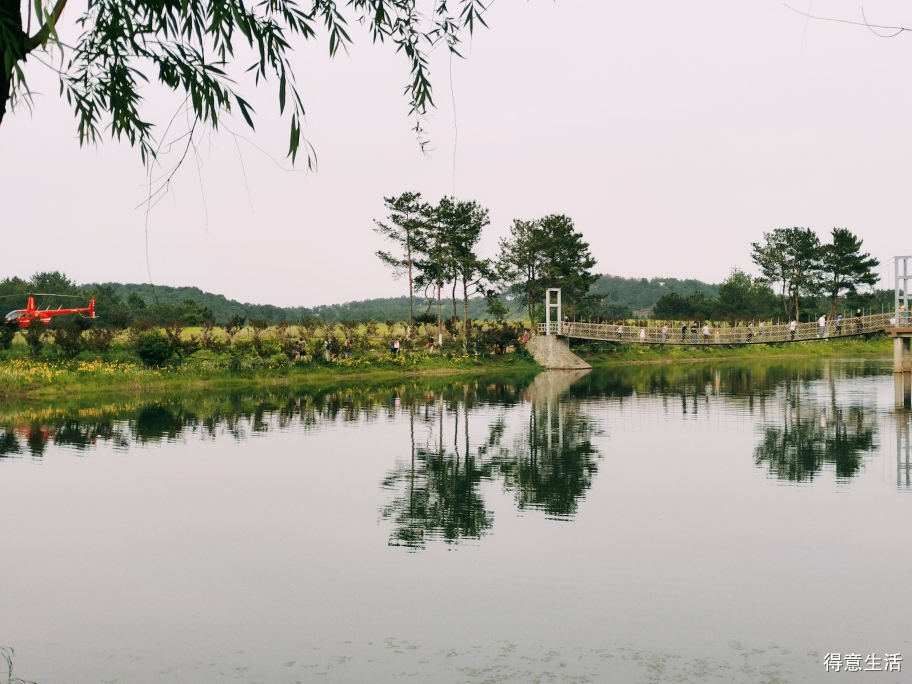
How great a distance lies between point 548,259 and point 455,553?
53.6 m

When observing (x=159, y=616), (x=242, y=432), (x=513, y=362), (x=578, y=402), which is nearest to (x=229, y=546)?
(x=159, y=616)

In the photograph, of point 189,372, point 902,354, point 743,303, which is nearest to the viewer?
point 189,372

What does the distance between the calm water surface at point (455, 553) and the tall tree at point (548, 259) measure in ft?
124

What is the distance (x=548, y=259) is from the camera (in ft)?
213

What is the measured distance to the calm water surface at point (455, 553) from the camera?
8.81 meters

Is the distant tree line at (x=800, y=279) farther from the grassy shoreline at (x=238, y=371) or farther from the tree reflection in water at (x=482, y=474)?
the tree reflection in water at (x=482, y=474)

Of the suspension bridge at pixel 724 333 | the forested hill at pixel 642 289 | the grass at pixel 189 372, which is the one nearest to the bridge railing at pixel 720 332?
the suspension bridge at pixel 724 333

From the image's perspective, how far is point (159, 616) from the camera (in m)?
10.1

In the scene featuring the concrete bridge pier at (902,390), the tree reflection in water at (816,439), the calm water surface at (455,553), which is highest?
the concrete bridge pier at (902,390)

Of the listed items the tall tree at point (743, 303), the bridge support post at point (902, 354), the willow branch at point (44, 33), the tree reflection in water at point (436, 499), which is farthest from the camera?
the tall tree at point (743, 303)

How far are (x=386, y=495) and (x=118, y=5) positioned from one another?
11642 mm

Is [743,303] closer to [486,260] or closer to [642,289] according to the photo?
[486,260]

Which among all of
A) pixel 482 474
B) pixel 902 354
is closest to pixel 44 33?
pixel 482 474

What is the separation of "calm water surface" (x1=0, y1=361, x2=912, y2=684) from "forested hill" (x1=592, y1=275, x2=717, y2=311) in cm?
14356
